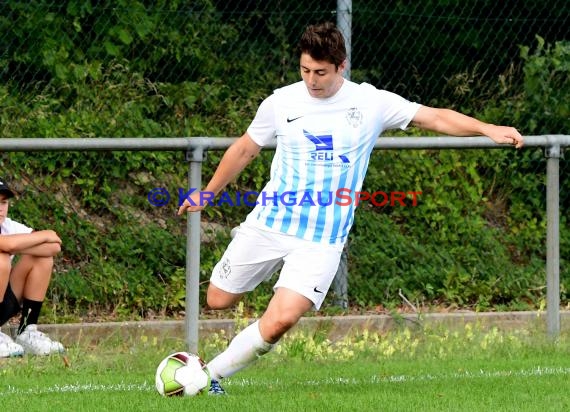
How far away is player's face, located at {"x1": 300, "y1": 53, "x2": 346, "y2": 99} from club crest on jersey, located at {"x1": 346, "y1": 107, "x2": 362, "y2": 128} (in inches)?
5.5

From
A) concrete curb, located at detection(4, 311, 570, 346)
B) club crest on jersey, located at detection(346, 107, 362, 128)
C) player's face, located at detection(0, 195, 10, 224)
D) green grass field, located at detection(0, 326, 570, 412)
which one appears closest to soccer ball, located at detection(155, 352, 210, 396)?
green grass field, located at detection(0, 326, 570, 412)

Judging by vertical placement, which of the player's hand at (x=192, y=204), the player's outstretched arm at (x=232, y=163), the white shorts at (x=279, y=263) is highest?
the player's outstretched arm at (x=232, y=163)

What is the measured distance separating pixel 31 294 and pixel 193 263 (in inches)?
39.9

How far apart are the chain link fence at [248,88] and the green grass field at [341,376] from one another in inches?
43.8

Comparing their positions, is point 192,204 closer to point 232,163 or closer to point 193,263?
point 232,163

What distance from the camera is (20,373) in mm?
7449

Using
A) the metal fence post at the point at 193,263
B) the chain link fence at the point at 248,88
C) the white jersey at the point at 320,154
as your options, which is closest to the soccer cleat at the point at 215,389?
the white jersey at the point at 320,154

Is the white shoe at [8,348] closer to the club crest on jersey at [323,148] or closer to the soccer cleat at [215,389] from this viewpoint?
the soccer cleat at [215,389]

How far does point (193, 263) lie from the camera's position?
8109 mm

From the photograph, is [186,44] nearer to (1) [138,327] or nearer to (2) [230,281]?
(1) [138,327]

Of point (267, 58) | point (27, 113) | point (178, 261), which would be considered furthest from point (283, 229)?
point (267, 58)

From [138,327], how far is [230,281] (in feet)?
6.25

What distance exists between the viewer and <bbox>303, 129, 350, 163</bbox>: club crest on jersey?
662 cm

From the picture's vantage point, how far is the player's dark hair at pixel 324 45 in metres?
6.39
